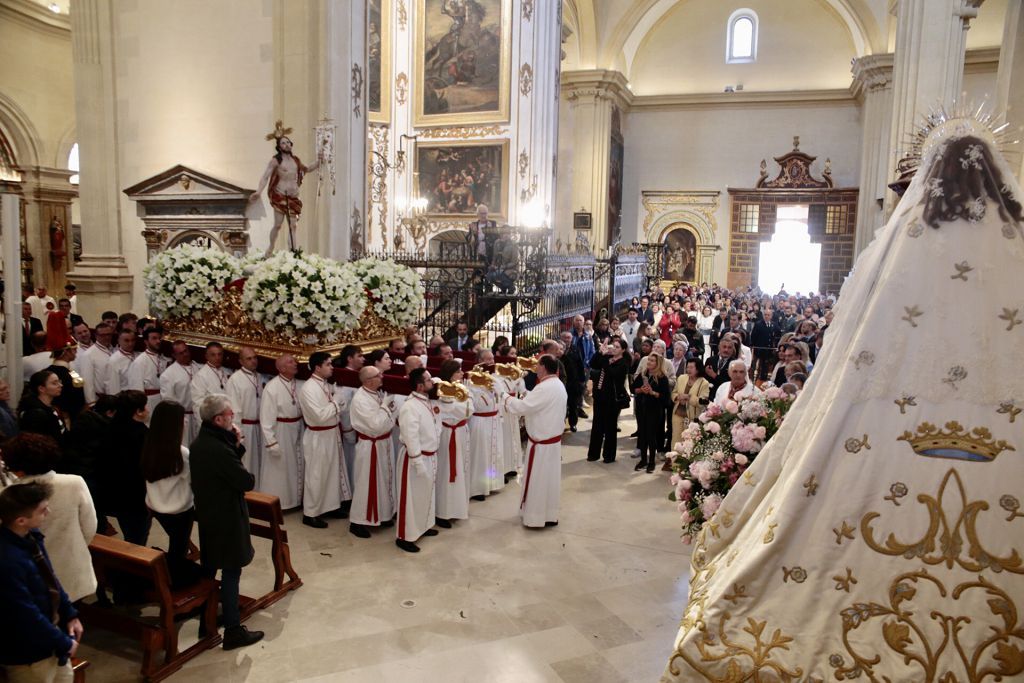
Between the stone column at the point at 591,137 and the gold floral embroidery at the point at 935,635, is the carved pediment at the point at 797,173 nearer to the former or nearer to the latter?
the stone column at the point at 591,137

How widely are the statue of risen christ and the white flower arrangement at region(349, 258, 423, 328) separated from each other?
5.72 ft

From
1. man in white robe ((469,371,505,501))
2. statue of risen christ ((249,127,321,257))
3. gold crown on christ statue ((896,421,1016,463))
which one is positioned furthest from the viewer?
statue of risen christ ((249,127,321,257))

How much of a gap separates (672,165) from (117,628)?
3050cm

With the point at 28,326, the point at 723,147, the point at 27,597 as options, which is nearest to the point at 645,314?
the point at 28,326

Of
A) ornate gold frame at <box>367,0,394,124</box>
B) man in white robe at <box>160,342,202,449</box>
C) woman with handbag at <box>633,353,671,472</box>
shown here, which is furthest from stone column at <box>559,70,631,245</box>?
man in white robe at <box>160,342,202,449</box>

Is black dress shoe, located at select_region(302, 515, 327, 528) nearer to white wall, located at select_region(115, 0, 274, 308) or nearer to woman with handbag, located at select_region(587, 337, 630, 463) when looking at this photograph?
woman with handbag, located at select_region(587, 337, 630, 463)

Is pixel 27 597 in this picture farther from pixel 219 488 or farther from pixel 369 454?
pixel 369 454

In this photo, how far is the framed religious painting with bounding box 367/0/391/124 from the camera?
21344 millimetres

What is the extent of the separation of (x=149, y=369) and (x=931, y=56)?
12900mm

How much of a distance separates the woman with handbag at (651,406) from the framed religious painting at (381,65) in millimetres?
16010

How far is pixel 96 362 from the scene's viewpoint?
8.34 m

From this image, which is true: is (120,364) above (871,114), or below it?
below

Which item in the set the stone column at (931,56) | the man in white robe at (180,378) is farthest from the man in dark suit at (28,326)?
the stone column at (931,56)

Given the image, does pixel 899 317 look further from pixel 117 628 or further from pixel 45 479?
pixel 117 628
